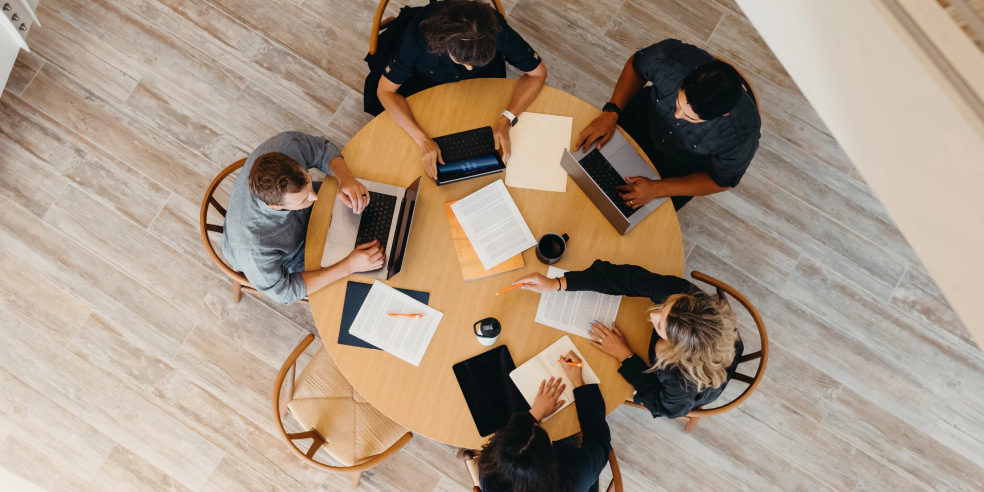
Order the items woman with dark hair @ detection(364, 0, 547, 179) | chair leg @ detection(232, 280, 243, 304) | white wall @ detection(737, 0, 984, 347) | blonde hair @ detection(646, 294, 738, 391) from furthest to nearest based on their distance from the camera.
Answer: chair leg @ detection(232, 280, 243, 304) < woman with dark hair @ detection(364, 0, 547, 179) < blonde hair @ detection(646, 294, 738, 391) < white wall @ detection(737, 0, 984, 347)

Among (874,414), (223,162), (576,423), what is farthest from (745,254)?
(223,162)

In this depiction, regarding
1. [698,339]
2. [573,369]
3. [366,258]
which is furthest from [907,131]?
[366,258]

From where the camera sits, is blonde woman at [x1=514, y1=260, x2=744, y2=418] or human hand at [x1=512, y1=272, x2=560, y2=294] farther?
human hand at [x1=512, y1=272, x2=560, y2=294]

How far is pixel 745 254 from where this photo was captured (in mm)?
2723

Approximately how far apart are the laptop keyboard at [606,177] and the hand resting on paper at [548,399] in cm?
63

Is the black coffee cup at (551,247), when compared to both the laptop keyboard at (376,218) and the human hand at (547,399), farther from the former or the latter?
the laptop keyboard at (376,218)

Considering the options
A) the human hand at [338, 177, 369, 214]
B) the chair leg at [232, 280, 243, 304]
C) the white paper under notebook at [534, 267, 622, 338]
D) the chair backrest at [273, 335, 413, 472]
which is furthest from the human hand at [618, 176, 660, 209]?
the chair leg at [232, 280, 243, 304]

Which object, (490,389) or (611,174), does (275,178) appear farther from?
(611,174)

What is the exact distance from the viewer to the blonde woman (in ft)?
5.53

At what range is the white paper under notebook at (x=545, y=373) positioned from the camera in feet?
5.93

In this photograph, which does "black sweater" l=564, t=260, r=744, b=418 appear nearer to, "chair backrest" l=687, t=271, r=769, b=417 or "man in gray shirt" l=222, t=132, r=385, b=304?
"chair backrest" l=687, t=271, r=769, b=417

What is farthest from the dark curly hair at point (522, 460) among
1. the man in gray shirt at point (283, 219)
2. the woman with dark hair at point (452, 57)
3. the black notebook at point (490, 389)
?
the woman with dark hair at point (452, 57)

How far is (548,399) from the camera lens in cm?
177

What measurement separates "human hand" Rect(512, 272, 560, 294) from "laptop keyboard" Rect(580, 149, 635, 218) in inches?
13.7
